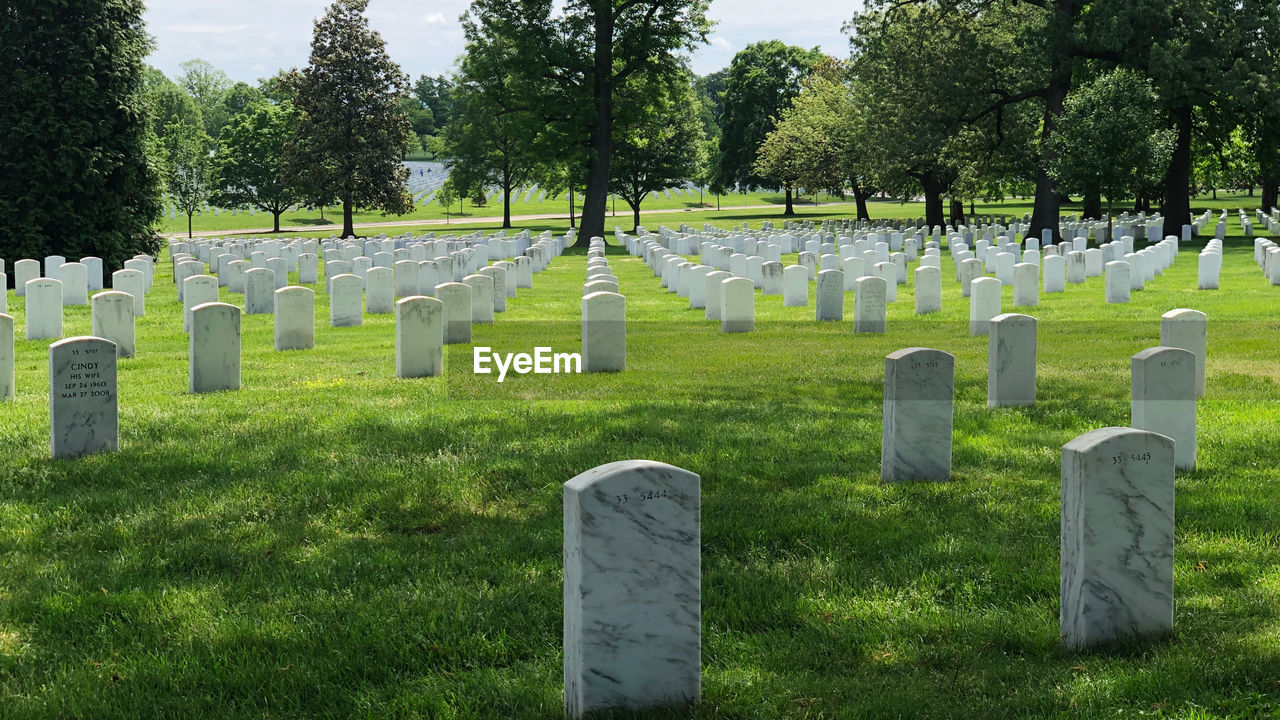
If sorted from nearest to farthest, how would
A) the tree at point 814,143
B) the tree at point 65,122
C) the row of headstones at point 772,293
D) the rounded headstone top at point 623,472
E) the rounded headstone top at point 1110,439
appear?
the rounded headstone top at point 623,472 < the rounded headstone top at point 1110,439 < the row of headstones at point 772,293 < the tree at point 65,122 < the tree at point 814,143

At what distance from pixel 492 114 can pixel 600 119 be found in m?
7.08

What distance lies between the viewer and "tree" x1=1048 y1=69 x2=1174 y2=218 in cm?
3378

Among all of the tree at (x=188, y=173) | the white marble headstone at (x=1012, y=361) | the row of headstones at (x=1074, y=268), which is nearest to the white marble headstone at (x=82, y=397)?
the white marble headstone at (x=1012, y=361)

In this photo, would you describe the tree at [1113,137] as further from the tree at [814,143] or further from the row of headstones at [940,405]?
the row of headstones at [940,405]

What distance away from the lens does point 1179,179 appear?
131 ft

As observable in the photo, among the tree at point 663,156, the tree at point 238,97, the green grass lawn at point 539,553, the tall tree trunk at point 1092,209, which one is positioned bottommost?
the green grass lawn at point 539,553

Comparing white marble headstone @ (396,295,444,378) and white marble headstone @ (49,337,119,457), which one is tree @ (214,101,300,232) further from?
white marble headstone @ (49,337,119,457)

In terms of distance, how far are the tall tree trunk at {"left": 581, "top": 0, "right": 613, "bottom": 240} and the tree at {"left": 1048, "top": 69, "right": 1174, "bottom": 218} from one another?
19096mm

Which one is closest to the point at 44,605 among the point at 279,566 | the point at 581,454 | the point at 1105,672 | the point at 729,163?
the point at 279,566

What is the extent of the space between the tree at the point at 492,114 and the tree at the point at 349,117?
3.97 metres

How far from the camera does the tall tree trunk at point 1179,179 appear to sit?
39062 millimetres

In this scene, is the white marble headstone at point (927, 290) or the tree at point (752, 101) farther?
the tree at point (752, 101)

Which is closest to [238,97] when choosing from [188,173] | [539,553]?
[188,173]

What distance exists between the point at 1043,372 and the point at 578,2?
37952 millimetres
